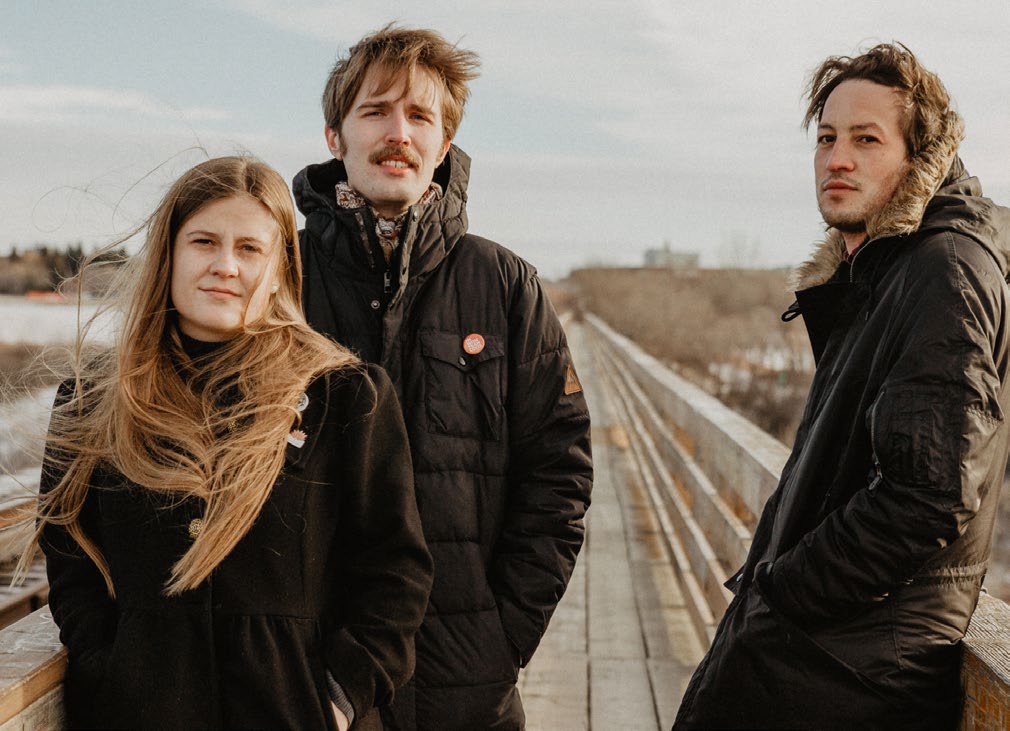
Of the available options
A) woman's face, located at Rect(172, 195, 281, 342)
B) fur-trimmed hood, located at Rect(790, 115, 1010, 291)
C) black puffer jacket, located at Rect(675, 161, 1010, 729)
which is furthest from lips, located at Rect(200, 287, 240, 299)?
fur-trimmed hood, located at Rect(790, 115, 1010, 291)

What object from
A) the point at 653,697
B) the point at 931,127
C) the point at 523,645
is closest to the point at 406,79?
the point at 931,127

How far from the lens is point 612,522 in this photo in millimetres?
7559

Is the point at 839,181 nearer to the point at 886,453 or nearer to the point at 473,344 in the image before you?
the point at 886,453

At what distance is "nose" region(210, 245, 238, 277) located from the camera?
80.0 inches

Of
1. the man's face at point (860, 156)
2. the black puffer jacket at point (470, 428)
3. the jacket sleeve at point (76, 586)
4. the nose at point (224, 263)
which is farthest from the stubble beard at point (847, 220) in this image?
the jacket sleeve at point (76, 586)

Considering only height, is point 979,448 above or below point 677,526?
above

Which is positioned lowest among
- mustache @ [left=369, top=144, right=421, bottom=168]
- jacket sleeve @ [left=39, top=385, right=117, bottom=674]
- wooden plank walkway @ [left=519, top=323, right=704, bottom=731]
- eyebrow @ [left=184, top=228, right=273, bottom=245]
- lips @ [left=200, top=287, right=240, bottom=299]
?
wooden plank walkway @ [left=519, top=323, right=704, bottom=731]

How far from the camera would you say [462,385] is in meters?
2.47

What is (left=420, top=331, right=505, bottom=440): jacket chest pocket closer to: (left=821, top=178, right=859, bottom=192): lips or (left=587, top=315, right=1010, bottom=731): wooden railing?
(left=821, top=178, right=859, bottom=192): lips

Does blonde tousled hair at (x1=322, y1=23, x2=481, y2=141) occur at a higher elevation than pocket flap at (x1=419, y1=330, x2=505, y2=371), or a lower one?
higher

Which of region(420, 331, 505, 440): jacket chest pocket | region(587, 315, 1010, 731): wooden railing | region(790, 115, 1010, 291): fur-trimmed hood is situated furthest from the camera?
region(420, 331, 505, 440): jacket chest pocket

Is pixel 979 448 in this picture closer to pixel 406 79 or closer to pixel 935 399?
pixel 935 399

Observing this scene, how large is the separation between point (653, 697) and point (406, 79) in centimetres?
275

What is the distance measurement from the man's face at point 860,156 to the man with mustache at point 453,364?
2.40 ft
